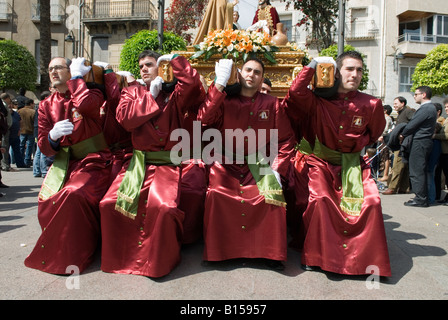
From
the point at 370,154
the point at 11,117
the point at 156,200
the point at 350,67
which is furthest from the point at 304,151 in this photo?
the point at 11,117

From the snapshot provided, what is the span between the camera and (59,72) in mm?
3658

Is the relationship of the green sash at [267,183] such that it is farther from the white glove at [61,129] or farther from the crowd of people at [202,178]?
the white glove at [61,129]

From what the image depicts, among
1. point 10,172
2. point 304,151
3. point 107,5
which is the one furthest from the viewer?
point 107,5

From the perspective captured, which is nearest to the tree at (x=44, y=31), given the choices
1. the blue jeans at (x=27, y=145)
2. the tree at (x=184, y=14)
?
the blue jeans at (x=27, y=145)

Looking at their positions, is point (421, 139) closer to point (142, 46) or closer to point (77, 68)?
point (77, 68)

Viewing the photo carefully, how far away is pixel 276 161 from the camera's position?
3.62 m

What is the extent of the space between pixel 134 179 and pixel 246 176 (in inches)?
39.0

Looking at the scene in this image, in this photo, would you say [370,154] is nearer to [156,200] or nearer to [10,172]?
[156,200]

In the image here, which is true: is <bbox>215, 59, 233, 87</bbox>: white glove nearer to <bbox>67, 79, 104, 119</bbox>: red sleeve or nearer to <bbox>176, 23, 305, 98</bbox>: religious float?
<bbox>67, 79, 104, 119</bbox>: red sleeve

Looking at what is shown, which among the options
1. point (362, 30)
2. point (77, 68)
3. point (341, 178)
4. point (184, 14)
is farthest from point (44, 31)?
point (362, 30)

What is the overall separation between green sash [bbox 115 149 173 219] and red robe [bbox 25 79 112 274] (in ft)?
1.06

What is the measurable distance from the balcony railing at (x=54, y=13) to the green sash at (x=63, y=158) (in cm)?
2326

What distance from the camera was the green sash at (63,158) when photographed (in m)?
3.43

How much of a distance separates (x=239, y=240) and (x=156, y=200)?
2.58ft
